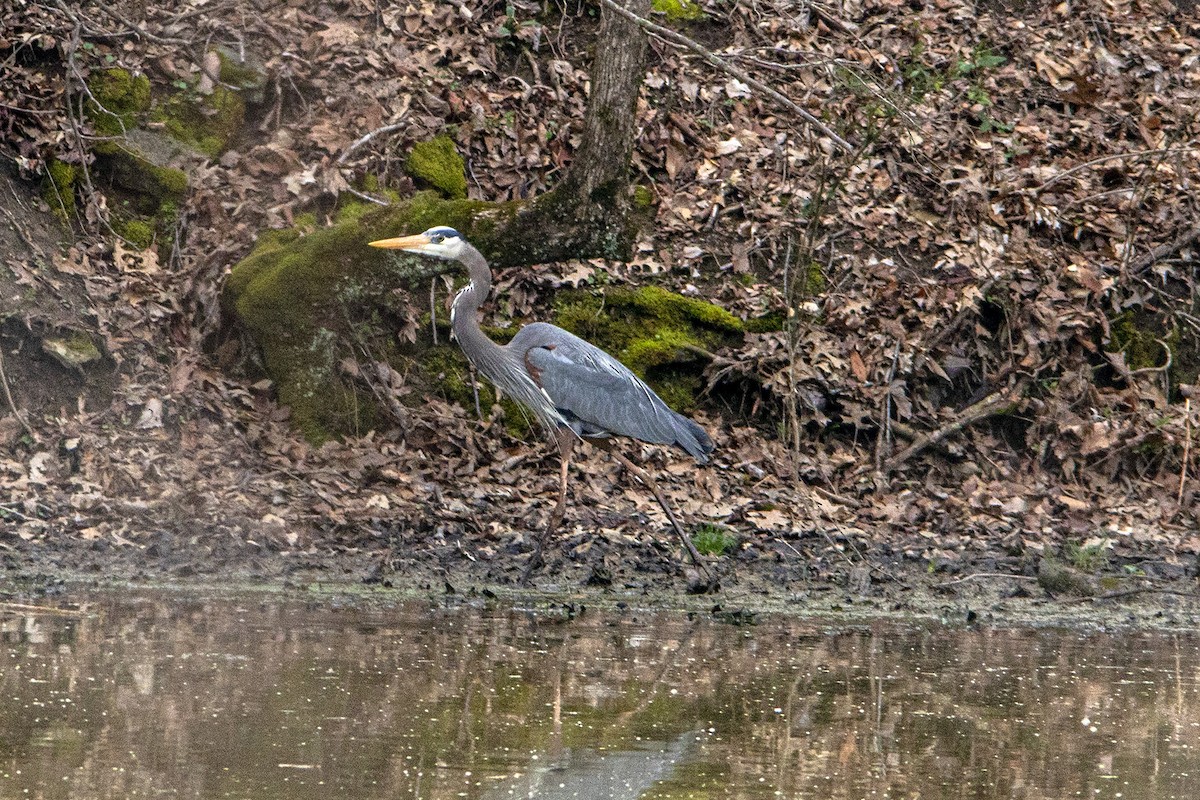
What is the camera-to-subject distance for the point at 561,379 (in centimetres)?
859

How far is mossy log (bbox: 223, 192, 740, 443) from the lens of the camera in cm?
895

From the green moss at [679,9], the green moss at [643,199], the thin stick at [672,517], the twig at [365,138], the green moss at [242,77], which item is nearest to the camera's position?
the thin stick at [672,517]

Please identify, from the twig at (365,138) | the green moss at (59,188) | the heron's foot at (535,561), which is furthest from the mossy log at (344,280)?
the heron's foot at (535,561)

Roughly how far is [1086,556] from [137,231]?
6.25 metres

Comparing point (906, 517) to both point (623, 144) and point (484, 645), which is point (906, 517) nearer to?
point (623, 144)

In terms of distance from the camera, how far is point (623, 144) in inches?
342

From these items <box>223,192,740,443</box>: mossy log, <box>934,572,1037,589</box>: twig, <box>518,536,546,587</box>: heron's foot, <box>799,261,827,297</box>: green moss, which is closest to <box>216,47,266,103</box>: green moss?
<box>223,192,740,443</box>: mossy log

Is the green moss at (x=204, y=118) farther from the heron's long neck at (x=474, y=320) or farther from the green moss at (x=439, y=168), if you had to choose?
the heron's long neck at (x=474, y=320)

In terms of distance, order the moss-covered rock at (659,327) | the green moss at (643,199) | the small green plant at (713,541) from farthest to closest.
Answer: the green moss at (643,199) < the moss-covered rock at (659,327) < the small green plant at (713,541)

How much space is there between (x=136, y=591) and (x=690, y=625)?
8.56 feet

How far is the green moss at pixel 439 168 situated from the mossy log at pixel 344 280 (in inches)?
37.6

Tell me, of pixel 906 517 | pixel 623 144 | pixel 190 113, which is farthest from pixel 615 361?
pixel 190 113

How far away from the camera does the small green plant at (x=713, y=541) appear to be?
27.4ft

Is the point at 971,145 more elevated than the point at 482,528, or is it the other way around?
the point at 971,145
